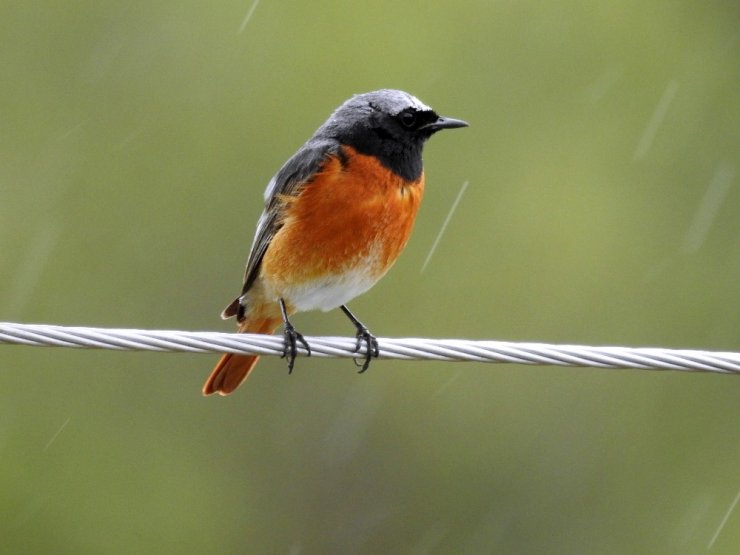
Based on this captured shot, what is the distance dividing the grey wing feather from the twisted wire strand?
1784 millimetres

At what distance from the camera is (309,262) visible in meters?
6.23

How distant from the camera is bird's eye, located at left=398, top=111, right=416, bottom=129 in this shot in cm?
636

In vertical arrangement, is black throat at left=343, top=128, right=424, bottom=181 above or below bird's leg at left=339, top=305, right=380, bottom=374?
above

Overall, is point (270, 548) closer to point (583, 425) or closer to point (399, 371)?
point (399, 371)

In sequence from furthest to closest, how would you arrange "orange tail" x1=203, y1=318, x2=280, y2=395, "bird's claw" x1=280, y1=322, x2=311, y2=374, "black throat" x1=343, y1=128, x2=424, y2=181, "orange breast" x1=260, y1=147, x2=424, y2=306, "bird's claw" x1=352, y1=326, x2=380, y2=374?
"orange tail" x1=203, y1=318, x2=280, y2=395 → "black throat" x1=343, y1=128, x2=424, y2=181 → "orange breast" x1=260, y1=147, x2=424, y2=306 → "bird's claw" x1=280, y1=322, x2=311, y2=374 → "bird's claw" x1=352, y1=326, x2=380, y2=374

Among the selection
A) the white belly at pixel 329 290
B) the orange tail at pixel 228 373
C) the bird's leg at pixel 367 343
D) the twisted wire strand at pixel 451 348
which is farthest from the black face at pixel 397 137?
the twisted wire strand at pixel 451 348

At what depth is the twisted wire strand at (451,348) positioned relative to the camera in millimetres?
4406

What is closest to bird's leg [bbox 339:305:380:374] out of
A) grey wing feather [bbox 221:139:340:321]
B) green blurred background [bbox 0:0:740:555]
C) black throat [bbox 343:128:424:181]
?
grey wing feather [bbox 221:139:340:321]

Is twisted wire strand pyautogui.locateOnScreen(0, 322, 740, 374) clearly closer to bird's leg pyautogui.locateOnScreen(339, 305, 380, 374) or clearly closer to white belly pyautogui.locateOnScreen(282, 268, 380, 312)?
bird's leg pyautogui.locateOnScreen(339, 305, 380, 374)

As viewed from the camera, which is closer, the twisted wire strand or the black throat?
the twisted wire strand

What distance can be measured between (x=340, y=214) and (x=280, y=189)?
1.71 ft

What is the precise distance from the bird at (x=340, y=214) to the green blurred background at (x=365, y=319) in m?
6.55

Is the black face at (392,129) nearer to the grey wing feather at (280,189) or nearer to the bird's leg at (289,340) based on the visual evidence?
the grey wing feather at (280,189)

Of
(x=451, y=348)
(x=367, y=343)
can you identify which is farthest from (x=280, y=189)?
(x=451, y=348)
